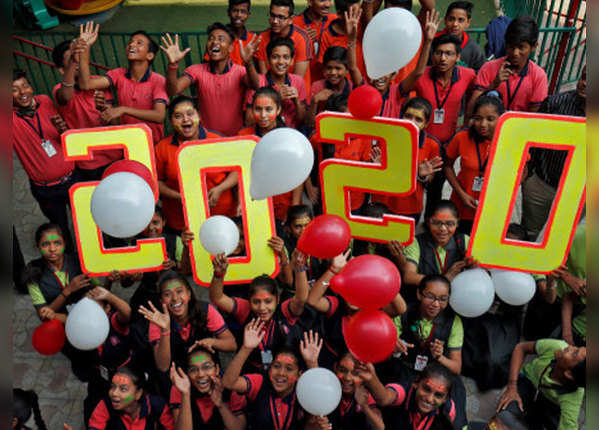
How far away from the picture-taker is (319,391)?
10.6ft

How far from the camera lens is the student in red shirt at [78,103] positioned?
16.0 ft

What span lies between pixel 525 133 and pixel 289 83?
100 inches

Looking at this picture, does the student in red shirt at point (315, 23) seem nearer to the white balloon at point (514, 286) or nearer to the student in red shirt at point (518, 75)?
the student in red shirt at point (518, 75)

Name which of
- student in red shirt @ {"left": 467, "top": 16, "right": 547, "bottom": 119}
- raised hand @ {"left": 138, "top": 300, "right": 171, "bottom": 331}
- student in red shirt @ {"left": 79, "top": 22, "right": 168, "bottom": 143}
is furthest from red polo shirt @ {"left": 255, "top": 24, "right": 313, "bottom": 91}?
raised hand @ {"left": 138, "top": 300, "right": 171, "bottom": 331}

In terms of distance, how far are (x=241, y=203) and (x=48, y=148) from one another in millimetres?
2094

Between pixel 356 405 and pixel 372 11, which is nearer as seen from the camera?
pixel 356 405

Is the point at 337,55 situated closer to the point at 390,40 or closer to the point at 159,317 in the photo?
the point at 390,40

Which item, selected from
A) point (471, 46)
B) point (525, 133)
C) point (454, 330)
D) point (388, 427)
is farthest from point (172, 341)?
point (471, 46)

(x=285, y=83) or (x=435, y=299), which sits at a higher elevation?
(x=285, y=83)

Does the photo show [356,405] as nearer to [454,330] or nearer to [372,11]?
[454,330]

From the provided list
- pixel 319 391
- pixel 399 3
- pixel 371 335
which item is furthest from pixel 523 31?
pixel 319 391

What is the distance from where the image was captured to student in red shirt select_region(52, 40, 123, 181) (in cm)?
489

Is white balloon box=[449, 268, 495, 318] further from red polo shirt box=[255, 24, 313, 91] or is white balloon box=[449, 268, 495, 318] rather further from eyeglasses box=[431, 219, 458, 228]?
red polo shirt box=[255, 24, 313, 91]

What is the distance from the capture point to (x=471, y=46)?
6.39 metres
